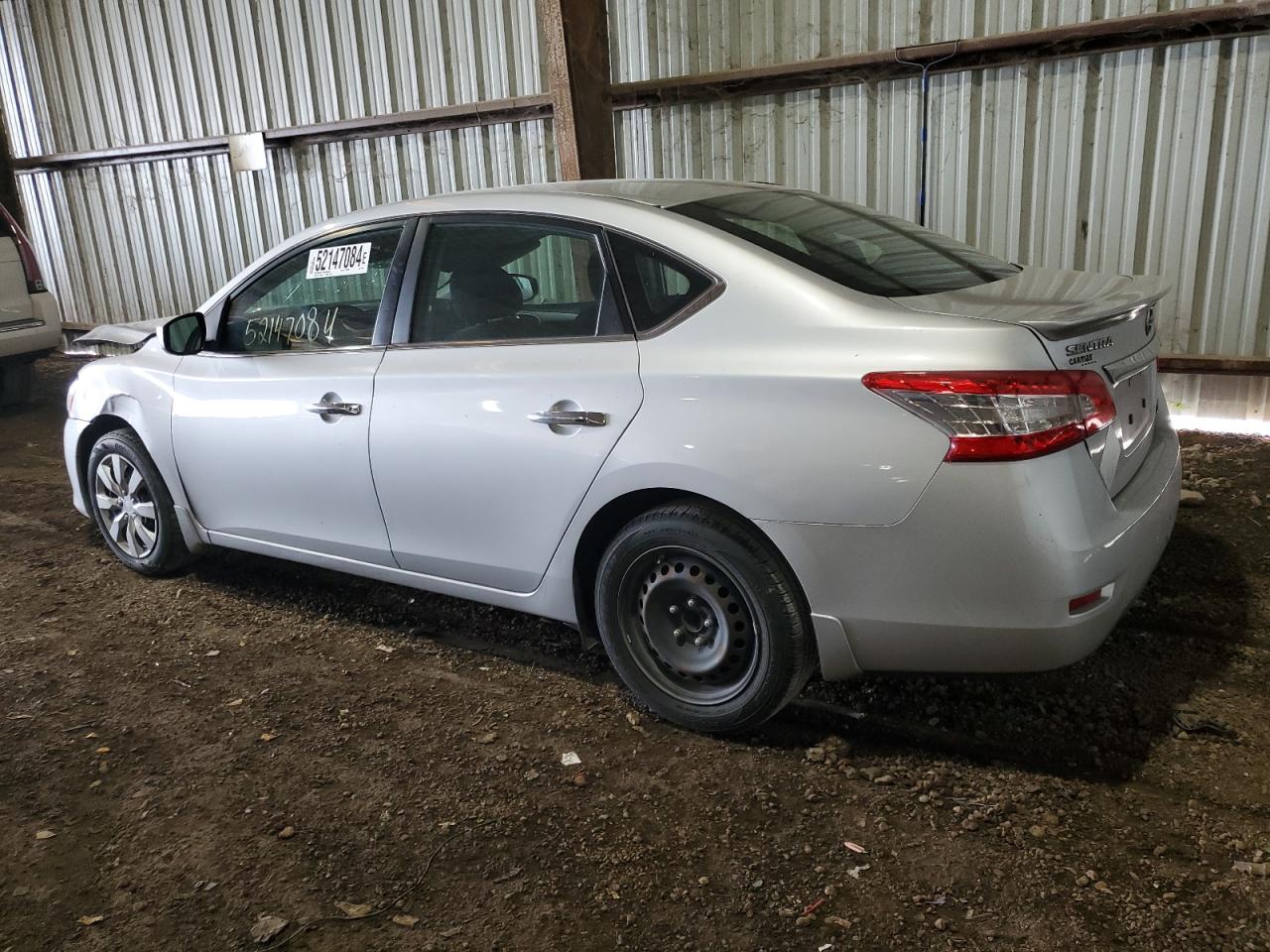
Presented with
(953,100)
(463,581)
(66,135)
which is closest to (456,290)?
(463,581)

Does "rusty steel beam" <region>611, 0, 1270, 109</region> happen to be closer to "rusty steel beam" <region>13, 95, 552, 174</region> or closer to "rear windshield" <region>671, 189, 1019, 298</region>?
"rusty steel beam" <region>13, 95, 552, 174</region>

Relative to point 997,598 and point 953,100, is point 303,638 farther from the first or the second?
point 953,100

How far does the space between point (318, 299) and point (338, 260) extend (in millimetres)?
175

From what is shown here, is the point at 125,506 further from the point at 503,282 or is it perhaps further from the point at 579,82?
the point at 579,82

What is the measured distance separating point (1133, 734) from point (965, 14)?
491 cm

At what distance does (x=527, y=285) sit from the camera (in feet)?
11.0

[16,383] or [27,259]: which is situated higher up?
[27,259]

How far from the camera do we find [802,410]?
2.58 m

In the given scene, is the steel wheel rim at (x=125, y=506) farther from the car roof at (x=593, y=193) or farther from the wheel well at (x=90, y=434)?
the car roof at (x=593, y=193)

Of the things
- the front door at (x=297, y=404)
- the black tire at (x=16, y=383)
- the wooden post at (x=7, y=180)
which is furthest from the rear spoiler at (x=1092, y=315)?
the wooden post at (x=7, y=180)

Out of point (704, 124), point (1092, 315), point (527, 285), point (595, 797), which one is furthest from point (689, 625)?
point (704, 124)

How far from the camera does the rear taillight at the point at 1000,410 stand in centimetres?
237

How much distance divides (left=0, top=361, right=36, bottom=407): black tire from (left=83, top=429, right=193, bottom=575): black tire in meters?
4.86

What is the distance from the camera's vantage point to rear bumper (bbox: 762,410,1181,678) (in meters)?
2.39
